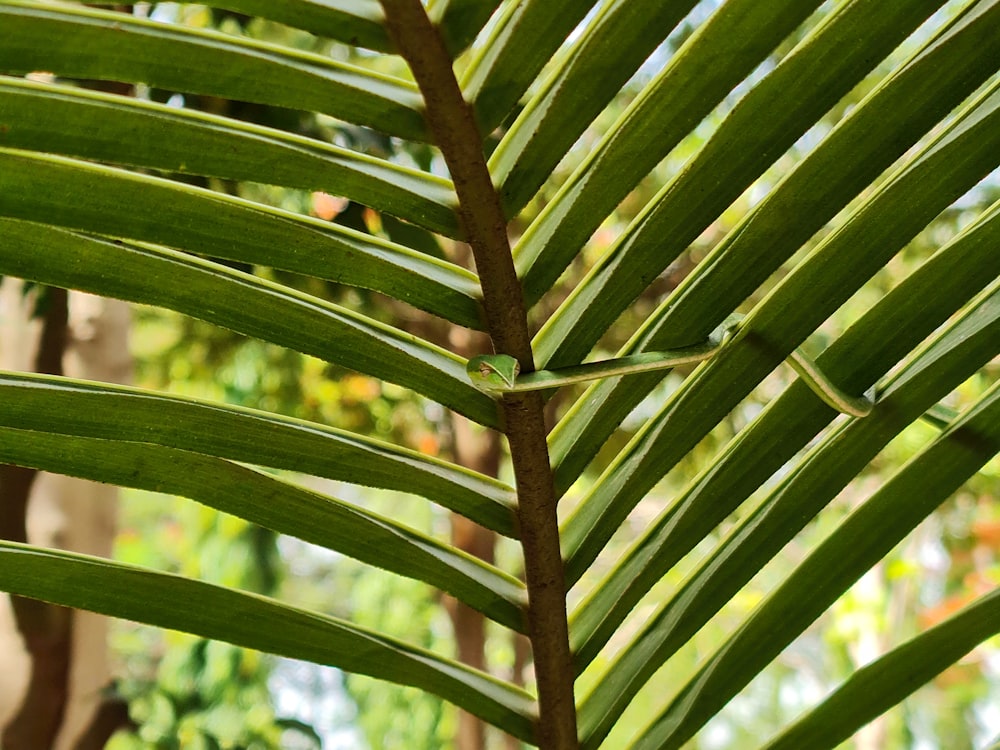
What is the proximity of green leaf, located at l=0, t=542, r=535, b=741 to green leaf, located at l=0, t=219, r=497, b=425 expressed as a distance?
0.34ft


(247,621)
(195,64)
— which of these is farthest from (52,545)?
(195,64)

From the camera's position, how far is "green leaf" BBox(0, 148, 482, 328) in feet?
0.89

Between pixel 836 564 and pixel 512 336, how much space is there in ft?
0.56

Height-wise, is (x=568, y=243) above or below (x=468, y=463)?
below

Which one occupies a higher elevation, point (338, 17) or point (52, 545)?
point (52, 545)

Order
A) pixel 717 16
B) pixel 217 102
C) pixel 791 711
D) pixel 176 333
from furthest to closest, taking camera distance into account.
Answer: pixel 791 711 → pixel 176 333 → pixel 217 102 → pixel 717 16

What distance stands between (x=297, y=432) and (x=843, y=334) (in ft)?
0.67

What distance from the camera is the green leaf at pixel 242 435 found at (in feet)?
0.96

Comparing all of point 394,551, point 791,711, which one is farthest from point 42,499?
point 791,711

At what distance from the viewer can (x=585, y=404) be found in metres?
0.34

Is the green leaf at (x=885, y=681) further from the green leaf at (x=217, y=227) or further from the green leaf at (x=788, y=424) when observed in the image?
the green leaf at (x=217, y=227)

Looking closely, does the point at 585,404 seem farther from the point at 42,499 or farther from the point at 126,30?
the point at 42,499

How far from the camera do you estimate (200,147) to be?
284 mm

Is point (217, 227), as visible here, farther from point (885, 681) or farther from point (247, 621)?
point (885, 681)
